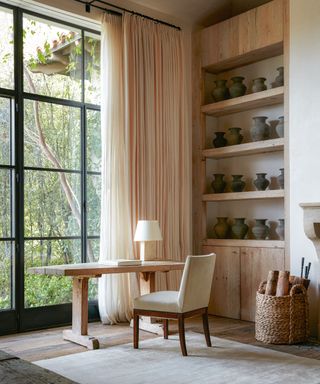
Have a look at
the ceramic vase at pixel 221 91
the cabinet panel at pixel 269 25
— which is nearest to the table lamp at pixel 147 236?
the ceramic vase at pixel 221 91

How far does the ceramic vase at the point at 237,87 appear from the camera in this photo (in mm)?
5559

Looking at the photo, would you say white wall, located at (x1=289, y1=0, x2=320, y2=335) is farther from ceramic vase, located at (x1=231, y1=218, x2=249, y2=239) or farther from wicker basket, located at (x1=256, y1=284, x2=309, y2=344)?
ceramic vase, located at (x1=231, y1=218, x2=249, y2=239)

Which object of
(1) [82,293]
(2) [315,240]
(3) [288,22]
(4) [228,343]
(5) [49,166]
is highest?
(3) [288,22]

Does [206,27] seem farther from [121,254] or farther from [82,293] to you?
[82,293]

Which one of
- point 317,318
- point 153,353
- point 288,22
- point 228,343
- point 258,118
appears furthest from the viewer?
point 258,118

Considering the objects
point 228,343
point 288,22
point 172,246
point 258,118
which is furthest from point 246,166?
point 228,343

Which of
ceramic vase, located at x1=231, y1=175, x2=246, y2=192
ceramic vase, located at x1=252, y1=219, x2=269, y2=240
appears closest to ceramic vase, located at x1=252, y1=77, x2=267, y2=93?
ceramic vase, located at x1=231, y1=175, x2=246, y2=192

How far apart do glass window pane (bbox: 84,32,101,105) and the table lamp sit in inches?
54.8

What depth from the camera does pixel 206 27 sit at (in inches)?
237

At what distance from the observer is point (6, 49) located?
183 inches

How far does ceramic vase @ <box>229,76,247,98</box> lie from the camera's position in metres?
5.56

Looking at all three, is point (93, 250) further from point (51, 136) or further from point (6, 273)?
point (51, 136)

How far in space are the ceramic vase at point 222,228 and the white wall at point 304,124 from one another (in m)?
1.00

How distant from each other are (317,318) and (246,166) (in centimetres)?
189
